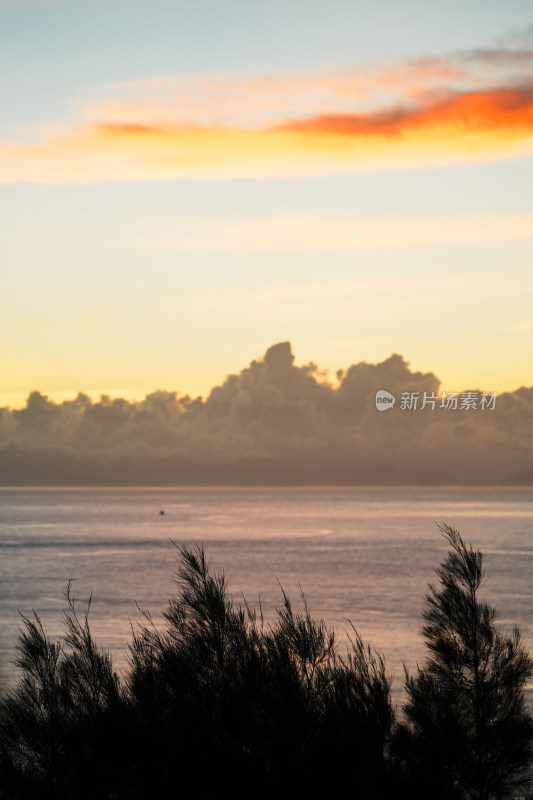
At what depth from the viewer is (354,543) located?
431 feet

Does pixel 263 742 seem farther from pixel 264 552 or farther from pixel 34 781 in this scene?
pixel 264 552

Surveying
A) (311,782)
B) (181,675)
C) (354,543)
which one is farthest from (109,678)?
(354,543)

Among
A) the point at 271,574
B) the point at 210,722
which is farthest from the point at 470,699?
the point at 271,574

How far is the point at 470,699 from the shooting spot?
1132 centimetres

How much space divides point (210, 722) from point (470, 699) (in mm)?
3867

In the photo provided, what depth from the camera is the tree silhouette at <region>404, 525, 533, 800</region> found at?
1060 cm

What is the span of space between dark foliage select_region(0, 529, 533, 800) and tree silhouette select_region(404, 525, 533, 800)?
0.71 ft

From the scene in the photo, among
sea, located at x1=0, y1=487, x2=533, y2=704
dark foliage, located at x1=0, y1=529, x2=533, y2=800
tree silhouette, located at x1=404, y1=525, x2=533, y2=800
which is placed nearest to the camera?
dark foliage, located at x1=0, y1=529, x2=533, y2=800

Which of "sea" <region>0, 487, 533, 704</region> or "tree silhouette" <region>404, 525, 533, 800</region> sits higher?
"tree silhouette" <region>404, 525, 533, 800</region>

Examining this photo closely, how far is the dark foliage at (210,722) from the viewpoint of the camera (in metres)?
8.67

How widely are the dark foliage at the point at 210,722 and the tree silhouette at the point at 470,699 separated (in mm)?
216

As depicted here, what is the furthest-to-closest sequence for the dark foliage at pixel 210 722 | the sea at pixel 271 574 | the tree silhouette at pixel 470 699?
the sea at pixel 271 574, the tree silhouette at pixel 470 699, the dark foliage at pixel 210 722

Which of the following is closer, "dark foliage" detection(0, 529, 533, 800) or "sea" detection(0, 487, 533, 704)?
"dark foliage" detection(0, 529, 533, 800)

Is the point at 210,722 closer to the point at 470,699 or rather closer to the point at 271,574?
the point at 470,699
